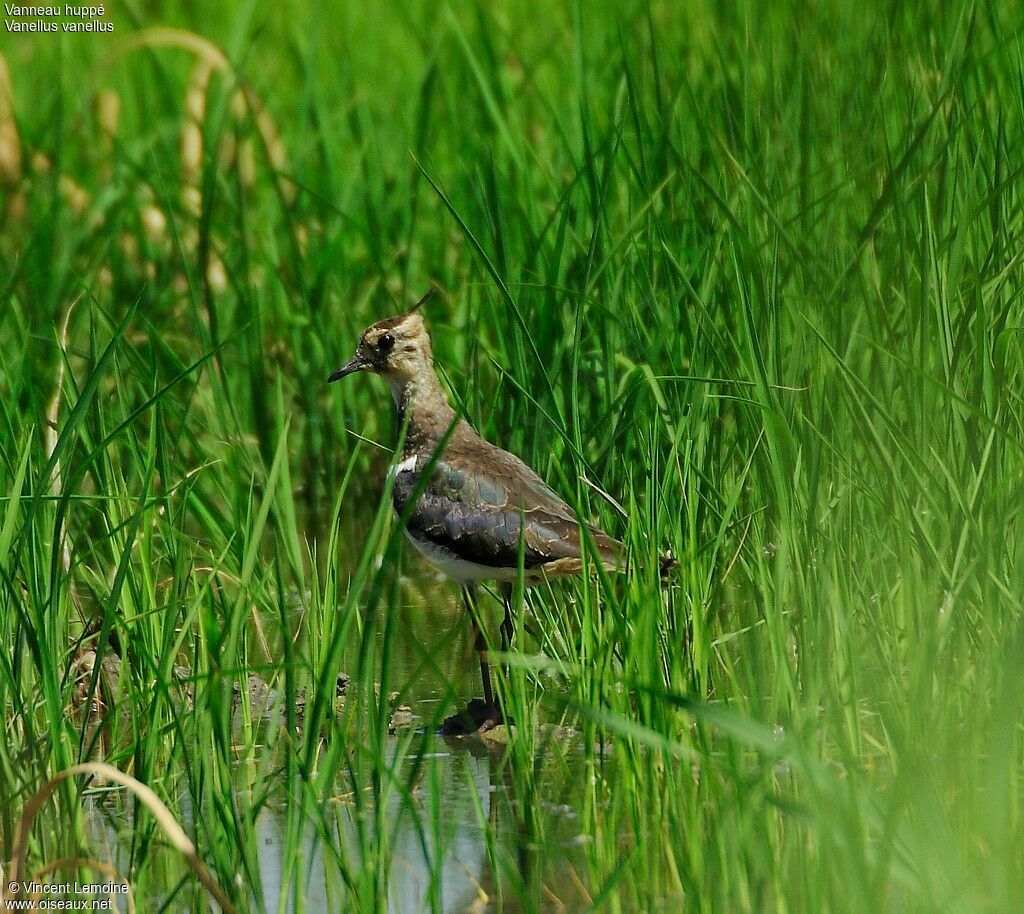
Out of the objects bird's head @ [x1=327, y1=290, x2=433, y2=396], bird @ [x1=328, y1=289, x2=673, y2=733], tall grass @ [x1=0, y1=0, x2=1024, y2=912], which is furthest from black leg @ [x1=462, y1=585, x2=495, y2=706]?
bird's head @ [x1=327, y1=290, x2=433, y2=396]

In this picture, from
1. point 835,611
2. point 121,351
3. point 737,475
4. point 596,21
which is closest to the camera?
point 835,611

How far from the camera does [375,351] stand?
19.6 feet

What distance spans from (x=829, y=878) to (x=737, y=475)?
2.32 m

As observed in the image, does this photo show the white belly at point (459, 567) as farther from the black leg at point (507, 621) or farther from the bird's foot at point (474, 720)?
the bird's foot at point (474, 720)

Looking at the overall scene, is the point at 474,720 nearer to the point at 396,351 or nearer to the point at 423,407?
the point at 423,407

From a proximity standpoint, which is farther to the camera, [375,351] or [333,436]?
[333,436]

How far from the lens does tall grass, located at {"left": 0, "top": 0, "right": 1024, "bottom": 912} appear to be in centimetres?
343

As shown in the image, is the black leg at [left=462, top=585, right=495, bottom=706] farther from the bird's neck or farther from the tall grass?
the bird's neck

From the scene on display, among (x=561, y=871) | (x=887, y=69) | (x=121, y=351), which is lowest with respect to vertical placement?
(x=561, y=871)

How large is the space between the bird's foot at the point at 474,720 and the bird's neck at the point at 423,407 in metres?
1.20

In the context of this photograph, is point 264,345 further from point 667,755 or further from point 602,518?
point 667,755

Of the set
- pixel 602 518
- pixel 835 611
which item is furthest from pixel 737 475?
pixel 835 611

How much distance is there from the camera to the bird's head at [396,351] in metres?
5.93

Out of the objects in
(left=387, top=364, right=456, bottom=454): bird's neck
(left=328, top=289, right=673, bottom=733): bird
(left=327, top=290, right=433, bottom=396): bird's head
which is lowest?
(left=328, top=289, right=673, bottom=733): bird
